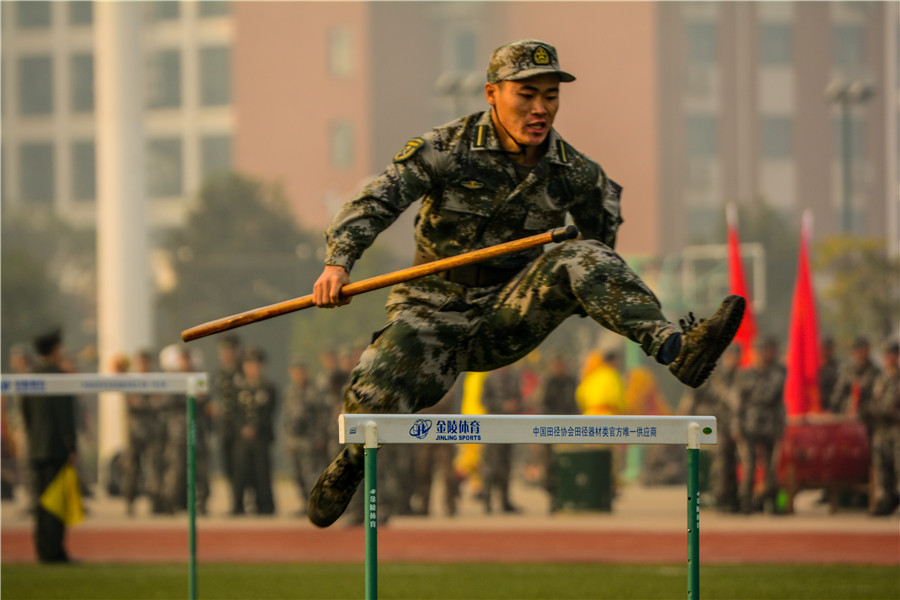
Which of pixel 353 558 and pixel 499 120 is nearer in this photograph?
pixel 499 120

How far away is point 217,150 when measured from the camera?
64.4 metres

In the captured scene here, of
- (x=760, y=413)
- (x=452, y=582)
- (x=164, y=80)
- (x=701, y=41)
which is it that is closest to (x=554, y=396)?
(x=760, y=413)

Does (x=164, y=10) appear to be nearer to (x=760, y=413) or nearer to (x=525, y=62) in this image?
(x=760, y=413)

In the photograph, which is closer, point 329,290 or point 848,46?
point 329,290

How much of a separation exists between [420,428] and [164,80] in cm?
6311

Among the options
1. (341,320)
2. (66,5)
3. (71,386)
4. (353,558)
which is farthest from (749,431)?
(66,5)

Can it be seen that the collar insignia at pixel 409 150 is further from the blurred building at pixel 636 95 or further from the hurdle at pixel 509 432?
the blurred building at pixel 636 95

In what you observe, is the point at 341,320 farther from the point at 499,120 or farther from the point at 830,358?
the point at 499,120

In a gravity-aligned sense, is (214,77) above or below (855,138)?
above

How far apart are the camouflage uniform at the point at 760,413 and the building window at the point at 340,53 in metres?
43.6

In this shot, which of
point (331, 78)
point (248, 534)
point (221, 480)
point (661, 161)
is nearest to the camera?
point (248, 534)

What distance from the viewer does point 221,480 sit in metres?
28.6

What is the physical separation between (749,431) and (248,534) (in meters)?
5.34

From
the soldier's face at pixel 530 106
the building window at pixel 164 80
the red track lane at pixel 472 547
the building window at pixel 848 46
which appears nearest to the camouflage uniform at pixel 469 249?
the soldier's face at pixel 530 106
